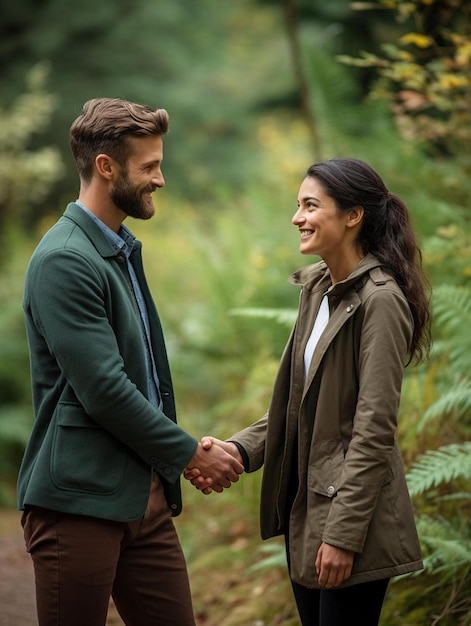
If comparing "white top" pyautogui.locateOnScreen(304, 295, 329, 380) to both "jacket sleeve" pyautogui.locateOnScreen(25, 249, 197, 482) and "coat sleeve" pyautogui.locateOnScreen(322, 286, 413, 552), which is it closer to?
"coat sleeve" pyautogui.locateOnScreen(322, 286, 413, 552)

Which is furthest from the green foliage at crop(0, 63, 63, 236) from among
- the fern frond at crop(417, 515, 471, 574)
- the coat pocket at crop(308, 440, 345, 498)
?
the coat pocket at crop(308, 440, 345, 498)

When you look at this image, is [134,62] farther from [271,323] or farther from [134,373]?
[134,373]

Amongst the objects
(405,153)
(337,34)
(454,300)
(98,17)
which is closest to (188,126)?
(98,17)

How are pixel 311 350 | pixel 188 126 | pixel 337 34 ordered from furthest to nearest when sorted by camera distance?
pixel 188 126
pixel 337 34
pixel 311 350

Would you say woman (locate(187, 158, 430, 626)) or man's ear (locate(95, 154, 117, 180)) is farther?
man's ear (locate(95, 154, 117, 180))

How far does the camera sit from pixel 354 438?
8.86 ft

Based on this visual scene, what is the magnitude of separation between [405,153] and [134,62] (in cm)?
798

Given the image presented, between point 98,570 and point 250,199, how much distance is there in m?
5.91

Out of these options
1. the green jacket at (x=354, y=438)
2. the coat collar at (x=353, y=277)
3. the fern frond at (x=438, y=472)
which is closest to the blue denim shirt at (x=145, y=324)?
the green jacket at (x=354, y=438)

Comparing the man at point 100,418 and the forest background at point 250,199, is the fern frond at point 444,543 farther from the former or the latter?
the man at point 100,418

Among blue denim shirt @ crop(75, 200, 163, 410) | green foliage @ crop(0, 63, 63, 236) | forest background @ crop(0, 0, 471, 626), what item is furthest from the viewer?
green foliage @ crop(0, 63, 63, 236)

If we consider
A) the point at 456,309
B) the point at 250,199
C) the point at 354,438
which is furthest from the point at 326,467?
the point at 250,199

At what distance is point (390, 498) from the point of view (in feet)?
9.01

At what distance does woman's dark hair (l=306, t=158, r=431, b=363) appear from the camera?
113 inches
